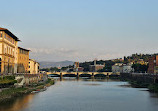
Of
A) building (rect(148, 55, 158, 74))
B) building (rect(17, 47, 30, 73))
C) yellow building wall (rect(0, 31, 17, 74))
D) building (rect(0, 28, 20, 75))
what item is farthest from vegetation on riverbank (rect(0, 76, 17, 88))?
building (rect(148, 55, 158, 74))

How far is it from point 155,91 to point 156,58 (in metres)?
57.5

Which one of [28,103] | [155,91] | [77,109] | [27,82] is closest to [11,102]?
[28,103]

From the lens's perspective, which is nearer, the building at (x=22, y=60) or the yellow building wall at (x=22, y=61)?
the yellow building wall at (x=22, y=61)

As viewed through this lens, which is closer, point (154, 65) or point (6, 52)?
point (6, 52)

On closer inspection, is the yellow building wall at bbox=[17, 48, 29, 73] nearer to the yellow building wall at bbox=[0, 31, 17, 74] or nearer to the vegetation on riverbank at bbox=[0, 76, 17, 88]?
the yellow building wall at bbox=[0, 31, 17, 74]

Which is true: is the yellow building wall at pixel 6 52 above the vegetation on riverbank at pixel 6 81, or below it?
above

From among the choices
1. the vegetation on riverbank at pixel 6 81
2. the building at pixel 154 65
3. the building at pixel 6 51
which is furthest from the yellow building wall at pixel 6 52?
the building at pixel 154 65

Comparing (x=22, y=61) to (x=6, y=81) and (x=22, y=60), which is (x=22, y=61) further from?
(x=6, y=81)

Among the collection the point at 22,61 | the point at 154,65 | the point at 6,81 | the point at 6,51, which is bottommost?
the point at 6,81

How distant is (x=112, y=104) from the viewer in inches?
2343

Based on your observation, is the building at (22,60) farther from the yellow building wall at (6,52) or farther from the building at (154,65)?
the building at (154,65)

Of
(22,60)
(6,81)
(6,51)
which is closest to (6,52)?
(6,51)

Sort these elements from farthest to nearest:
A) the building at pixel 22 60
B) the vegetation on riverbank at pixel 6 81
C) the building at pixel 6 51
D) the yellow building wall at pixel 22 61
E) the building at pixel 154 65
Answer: the building at pixel 154 65 → the building at pixel 22 60 → the yellow building wall at pixel 22 61 → the building at pixel 6 51 → the vegetation on riverbank at pixel 6 81

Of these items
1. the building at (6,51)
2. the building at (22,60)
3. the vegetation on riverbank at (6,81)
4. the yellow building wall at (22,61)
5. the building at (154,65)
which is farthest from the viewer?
the building at (154,65)
